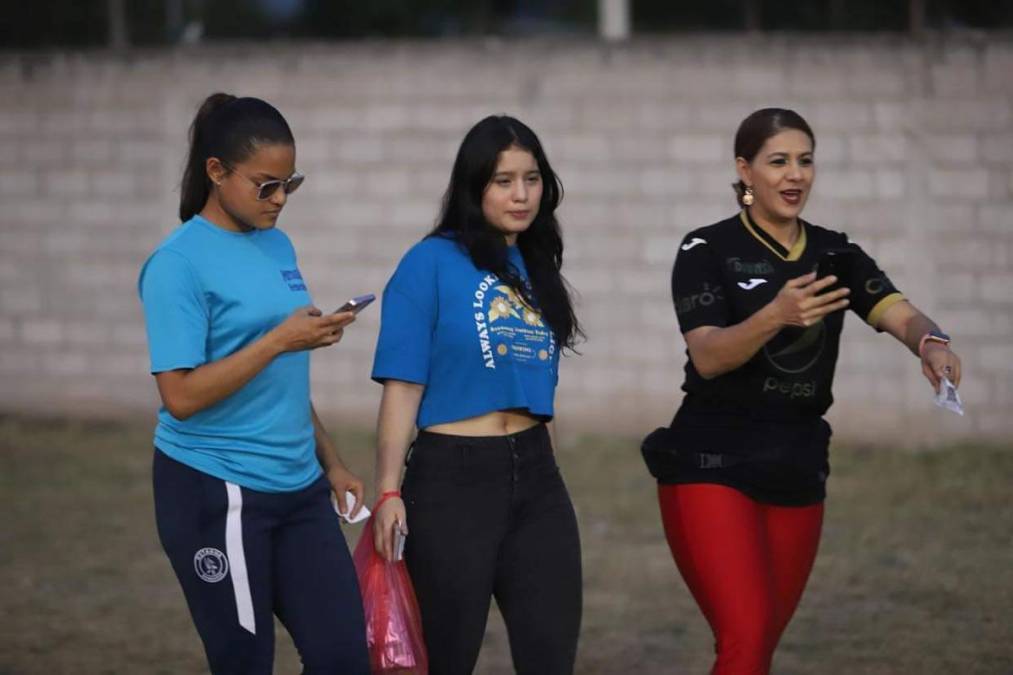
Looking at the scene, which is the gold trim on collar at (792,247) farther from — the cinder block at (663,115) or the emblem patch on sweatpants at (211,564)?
the cinder block at (663,115)

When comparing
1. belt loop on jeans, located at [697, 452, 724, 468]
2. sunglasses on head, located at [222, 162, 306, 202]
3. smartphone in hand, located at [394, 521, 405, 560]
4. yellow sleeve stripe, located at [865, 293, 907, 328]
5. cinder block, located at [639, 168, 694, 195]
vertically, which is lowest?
smartphone in hand, located at [394, 521, 405, 560]

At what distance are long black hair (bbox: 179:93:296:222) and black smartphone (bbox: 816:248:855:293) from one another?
1.38 meters

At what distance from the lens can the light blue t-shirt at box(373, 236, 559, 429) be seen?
424cm

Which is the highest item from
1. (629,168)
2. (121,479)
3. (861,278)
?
(629,168)

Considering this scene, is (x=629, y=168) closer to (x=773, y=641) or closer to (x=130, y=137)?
(x=130, y=137)

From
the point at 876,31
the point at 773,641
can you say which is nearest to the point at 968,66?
the point at 876,31

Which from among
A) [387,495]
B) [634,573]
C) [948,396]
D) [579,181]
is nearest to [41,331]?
[579,181]

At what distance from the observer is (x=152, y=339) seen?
12.8 feet

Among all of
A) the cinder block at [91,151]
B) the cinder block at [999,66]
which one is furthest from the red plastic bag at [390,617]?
the cinder block at [91,151]

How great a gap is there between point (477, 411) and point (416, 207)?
631 centimetres

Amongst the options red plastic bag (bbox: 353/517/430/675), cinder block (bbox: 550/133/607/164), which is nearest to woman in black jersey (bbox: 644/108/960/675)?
red plastic bag (bbox: 353/517/430/675)

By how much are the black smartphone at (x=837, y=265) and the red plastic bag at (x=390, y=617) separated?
4.32ft

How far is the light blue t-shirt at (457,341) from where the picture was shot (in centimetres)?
424

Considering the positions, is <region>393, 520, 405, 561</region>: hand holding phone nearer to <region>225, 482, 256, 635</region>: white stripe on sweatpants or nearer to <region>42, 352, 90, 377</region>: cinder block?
<region>225, 482, 256, 635</region>: white stripe on sweatpants
